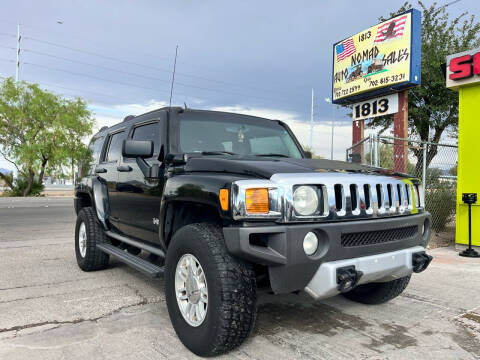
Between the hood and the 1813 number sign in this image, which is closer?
the hood

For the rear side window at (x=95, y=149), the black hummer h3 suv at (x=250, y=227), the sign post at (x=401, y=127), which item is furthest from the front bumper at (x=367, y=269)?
the sign post at (x=401, y=127)

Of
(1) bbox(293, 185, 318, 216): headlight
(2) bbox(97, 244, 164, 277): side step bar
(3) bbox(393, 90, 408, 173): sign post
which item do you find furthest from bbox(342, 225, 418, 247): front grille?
(3) bbox(393, 90, 408, 173): sign post

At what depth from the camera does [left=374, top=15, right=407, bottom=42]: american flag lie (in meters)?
9.32

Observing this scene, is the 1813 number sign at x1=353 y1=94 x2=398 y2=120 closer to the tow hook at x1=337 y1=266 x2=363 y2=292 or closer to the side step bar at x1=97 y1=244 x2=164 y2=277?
the side step bar at x1=97 y1=244 x2=164 y2=277

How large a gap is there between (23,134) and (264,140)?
25.6 meters

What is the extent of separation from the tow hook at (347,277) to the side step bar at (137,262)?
4.89ft

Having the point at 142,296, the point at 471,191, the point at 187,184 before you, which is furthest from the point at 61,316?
the point at 471,191

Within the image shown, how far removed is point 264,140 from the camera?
13.5ft

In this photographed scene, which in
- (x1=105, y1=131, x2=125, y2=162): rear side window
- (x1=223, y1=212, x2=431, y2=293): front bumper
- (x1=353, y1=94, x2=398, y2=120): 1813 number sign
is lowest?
(x1=223, y1=212, x2=431, y2=293): front bumper

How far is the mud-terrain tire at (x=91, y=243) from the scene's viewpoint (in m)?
4.90

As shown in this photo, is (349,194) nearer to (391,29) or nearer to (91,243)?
(91,243)

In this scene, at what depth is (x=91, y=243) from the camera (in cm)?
489

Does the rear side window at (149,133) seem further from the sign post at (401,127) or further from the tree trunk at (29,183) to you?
the tree trunk at (29,183)

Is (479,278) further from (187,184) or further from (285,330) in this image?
(187,184)
